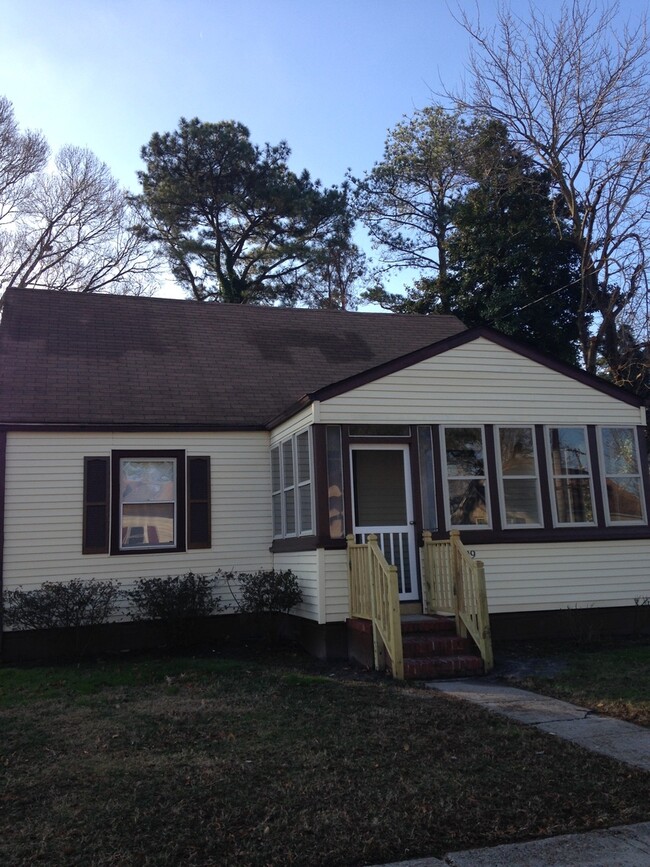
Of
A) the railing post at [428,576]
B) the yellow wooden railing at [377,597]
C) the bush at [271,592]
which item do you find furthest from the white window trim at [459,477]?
the bush at [271,592]

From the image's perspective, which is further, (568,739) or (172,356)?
(172,356)

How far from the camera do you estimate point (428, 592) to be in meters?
10.1

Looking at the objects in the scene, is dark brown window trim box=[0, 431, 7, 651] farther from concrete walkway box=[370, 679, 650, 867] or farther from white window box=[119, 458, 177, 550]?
→ concrete walkway box=[370, 679, 650, 867]

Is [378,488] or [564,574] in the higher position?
[378,488]

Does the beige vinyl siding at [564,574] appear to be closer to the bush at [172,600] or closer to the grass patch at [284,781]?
the grass patch at [284,781]

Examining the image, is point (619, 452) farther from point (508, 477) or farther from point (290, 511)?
point (290, 511)

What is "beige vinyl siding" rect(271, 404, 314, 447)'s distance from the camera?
1034 centimetres

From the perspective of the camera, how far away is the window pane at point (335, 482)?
32.9ft

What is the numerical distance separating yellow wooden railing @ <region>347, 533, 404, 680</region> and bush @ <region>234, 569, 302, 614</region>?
1.14 m

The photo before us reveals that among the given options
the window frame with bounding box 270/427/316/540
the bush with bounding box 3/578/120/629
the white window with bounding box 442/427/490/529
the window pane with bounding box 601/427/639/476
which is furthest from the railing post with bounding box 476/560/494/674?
the bush with bounding box 3/578/120/629

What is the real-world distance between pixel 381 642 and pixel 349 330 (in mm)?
8789

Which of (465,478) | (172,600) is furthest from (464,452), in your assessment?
(172,600)

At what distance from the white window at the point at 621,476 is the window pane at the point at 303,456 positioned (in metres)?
4.50

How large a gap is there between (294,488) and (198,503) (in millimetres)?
1756
